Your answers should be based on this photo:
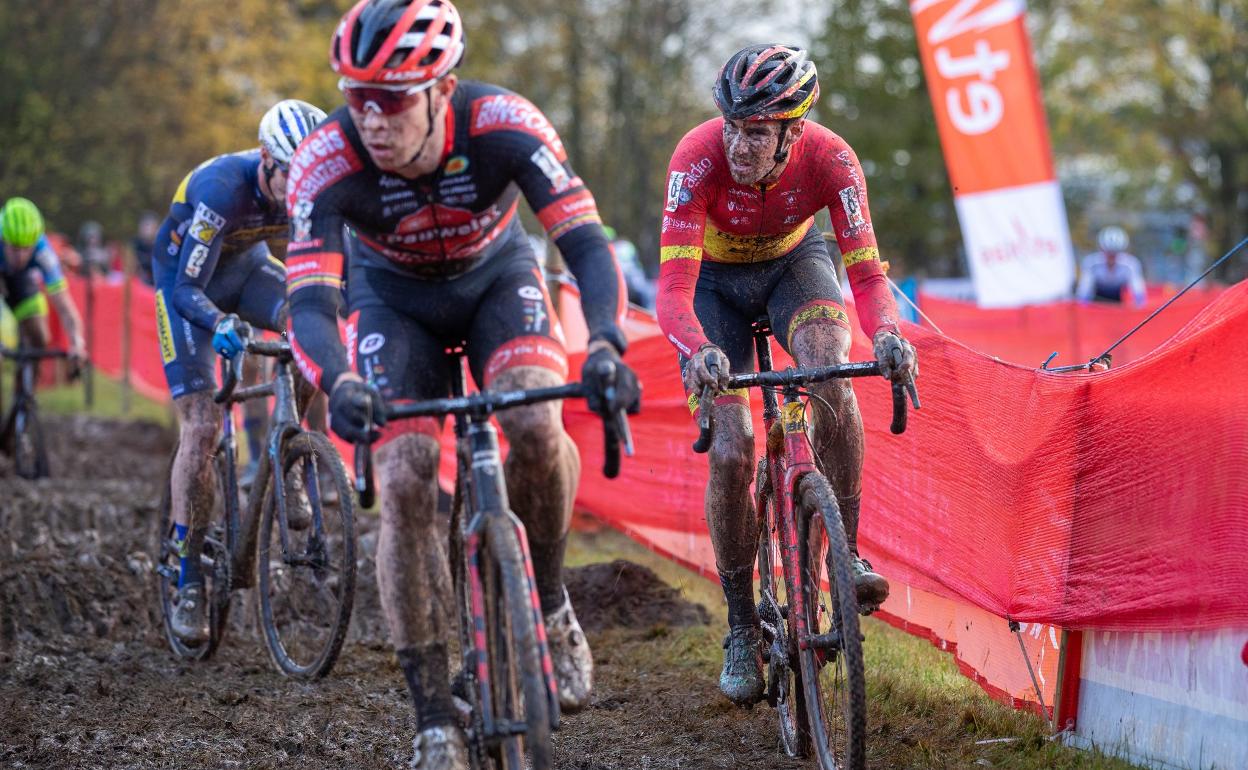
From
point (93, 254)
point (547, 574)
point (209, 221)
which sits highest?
point (93, 254)

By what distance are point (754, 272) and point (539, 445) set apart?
5.48 feet

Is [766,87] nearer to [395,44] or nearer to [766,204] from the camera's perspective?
[766,204]

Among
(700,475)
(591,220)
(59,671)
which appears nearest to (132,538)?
(59,671)

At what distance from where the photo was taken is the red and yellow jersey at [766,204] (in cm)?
541

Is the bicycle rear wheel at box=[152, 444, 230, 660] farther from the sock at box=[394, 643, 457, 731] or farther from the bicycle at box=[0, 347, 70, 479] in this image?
the bicycle at box=[0, 347, 70, 479]

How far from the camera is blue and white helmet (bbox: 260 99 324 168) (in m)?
6.73

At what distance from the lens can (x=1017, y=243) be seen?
12.8 metres

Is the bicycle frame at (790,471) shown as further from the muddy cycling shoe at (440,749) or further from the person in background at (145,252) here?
the person in background at (145,252)

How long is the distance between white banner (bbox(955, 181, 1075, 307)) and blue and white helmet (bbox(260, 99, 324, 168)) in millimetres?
7201

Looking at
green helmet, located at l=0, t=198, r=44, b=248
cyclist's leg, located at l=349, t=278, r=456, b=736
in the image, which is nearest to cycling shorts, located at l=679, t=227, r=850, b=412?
cyclist's leg, located at l=349, t=278, r=456, b=736

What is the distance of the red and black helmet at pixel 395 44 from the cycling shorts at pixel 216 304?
3.10 m

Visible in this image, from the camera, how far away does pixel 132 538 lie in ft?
31.6

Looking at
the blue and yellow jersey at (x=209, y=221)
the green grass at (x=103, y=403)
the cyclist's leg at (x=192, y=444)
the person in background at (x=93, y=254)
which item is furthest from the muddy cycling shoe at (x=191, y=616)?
the person in background at (x=93, y=254)

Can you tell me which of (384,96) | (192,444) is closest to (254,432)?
(192,444)
